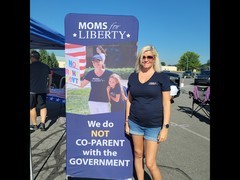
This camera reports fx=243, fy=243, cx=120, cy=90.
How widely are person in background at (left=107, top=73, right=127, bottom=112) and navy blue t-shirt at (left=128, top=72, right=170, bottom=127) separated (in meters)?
0.24

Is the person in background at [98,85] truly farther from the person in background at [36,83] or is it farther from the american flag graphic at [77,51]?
the person in background at [36,83]

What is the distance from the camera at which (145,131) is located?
2762mm

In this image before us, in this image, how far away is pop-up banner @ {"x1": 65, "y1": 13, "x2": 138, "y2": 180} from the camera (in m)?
2.86

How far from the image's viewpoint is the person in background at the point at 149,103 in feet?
8.69

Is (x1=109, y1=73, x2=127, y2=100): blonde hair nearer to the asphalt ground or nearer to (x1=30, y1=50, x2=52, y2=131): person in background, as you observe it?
the asphalt ground

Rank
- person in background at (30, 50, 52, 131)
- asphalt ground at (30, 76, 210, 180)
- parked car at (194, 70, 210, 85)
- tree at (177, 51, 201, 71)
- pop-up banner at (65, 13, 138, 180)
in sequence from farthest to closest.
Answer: tree at (177, 51, 201, 71), parked car at (194, 70, 210, 85), person in background at (30, 50, 52, 131), asphalt ground at (30, 76, 210, 180), pop-up banner at (65, 13, 138, 180)

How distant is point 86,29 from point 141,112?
1.16m

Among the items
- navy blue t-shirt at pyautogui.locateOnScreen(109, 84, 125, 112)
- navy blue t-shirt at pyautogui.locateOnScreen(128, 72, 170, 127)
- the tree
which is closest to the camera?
navy blue t-shirt at pyautogui.locateOnScreen(128, 72, 170, 127)

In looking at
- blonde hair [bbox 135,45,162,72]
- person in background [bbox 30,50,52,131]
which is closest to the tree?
person in background [bbox 30,50,52,131]

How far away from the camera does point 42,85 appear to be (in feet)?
19.7

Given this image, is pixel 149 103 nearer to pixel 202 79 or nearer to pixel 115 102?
pixel 115 102

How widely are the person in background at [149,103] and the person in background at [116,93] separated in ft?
0.52
